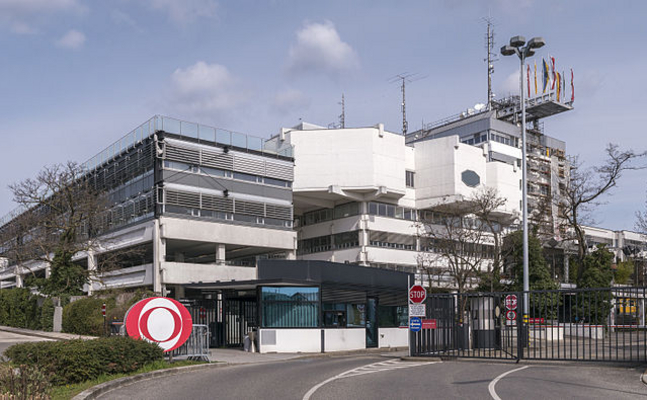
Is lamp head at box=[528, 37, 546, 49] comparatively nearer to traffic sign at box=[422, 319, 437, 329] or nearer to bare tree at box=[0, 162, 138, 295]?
traffic sign at box=[422, 319, 437, 329]

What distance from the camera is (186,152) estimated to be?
1880 inches

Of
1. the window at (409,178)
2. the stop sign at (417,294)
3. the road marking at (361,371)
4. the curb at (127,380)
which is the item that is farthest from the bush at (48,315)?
the window at (409,178)

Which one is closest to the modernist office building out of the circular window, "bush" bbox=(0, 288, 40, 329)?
"bush" bbox=(0, 288, 40, 329)

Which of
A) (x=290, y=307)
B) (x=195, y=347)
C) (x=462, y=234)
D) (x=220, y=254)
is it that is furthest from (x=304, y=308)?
(x=462, y=234)

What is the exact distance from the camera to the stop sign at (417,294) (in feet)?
78.3

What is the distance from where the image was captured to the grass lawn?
1316cm

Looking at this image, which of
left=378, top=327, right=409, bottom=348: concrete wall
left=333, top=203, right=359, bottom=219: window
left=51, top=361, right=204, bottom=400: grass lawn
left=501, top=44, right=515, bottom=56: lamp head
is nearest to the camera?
left=51, top=361, right=204, bottom=400: grass lawn

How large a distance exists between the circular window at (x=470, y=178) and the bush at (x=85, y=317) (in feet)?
119

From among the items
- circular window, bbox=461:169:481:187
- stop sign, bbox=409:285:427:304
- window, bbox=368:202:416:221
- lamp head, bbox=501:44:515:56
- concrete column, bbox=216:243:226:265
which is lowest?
stop sign, bbox=409:285:427:304

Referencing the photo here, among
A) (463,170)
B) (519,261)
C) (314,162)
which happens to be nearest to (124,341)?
(519,261)

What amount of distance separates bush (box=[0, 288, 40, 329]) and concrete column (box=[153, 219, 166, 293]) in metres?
9.02

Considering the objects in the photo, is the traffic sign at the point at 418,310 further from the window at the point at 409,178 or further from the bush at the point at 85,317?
the window at the point at 409,178

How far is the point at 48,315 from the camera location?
45.5m

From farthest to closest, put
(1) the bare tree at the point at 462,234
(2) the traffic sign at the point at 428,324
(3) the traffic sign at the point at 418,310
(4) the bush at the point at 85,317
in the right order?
(1) the bare tree at the point at 462,234 < (4) the bush at the point at 85,317 < (2) the traffic sign at the point at 428,324 < (3) the traffic sign at the point at 418,310
